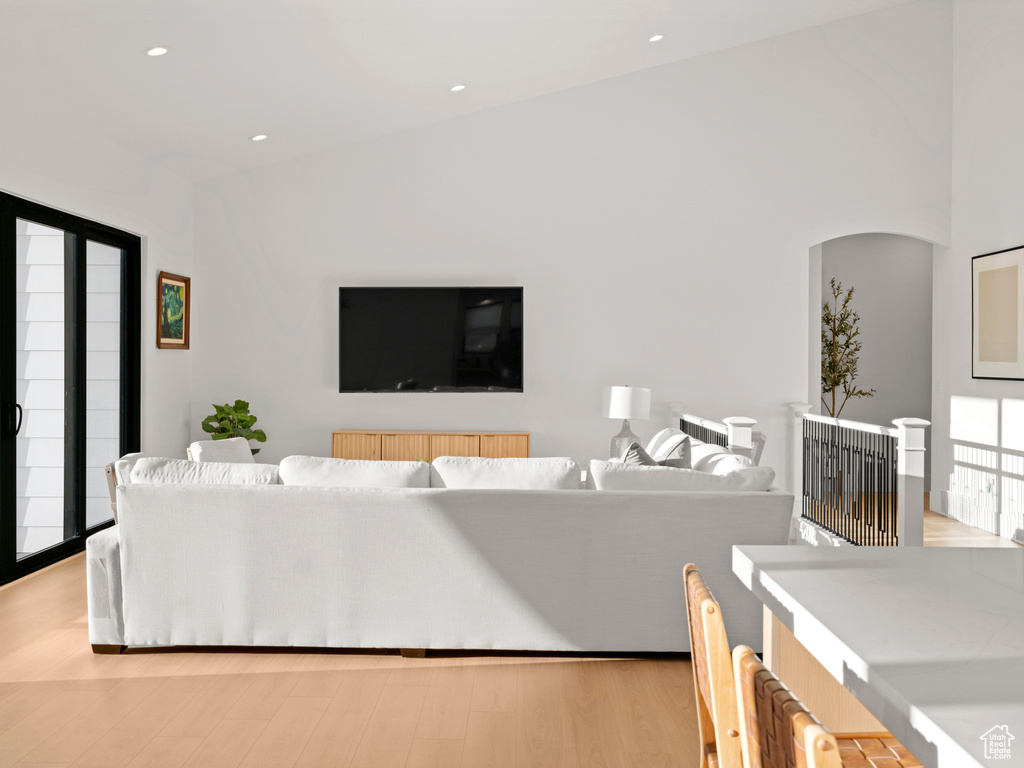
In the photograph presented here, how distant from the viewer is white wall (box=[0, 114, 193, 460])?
4.53 m

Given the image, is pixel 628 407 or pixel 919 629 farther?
pixel 628 407

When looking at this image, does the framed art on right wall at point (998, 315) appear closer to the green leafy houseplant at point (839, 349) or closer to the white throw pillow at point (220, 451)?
the green leafy houseplant at point (839, 349)

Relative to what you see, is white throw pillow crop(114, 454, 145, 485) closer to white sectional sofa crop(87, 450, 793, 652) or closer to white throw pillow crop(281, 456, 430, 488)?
white sectional sofa crop(87, 450, 793, 652)

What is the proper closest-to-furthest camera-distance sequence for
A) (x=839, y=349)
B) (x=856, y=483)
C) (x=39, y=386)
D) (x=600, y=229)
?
(x=39, y=386) → (x=856, y=483) → (x=600, y=229) → (x=839, y=349)

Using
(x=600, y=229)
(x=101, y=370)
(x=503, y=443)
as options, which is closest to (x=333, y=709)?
(x=101, y=370)

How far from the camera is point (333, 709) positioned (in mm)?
2828

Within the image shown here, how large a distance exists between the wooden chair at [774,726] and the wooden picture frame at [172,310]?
615cm

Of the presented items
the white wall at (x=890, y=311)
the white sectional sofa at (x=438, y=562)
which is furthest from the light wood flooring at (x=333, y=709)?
the white wall at (x=890, y=311)

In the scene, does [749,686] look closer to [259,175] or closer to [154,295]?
[154,295]

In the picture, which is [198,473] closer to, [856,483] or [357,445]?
[357,445]

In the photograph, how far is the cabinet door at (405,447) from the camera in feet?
21.7

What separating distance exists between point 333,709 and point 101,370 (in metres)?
3.79

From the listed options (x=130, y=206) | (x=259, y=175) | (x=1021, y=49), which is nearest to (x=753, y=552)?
(x=130, y=206)

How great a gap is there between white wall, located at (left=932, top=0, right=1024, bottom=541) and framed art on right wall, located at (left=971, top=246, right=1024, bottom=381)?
0.10m
